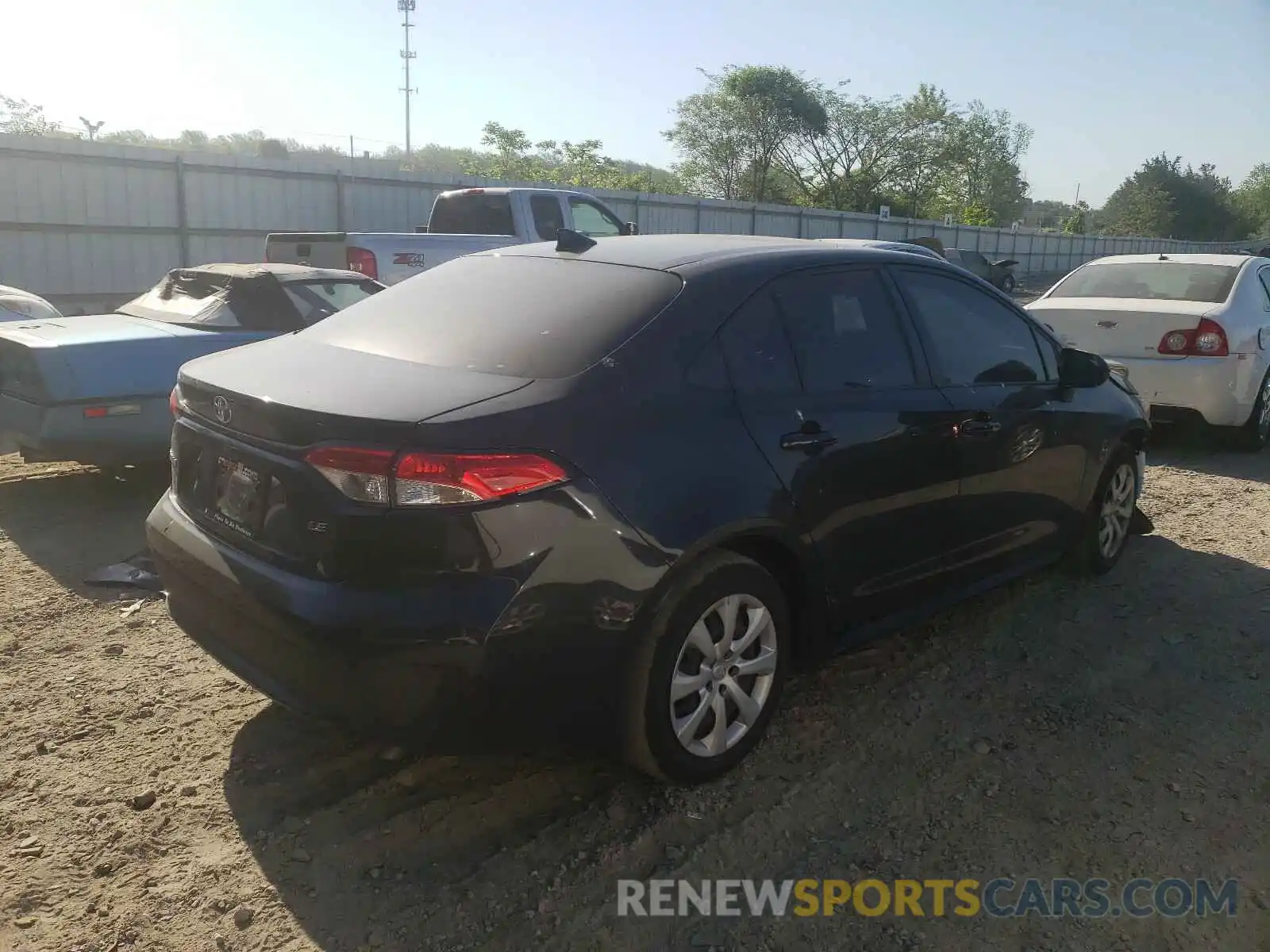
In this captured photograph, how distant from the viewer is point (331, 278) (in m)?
6.85

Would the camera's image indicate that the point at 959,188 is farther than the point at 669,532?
Yes

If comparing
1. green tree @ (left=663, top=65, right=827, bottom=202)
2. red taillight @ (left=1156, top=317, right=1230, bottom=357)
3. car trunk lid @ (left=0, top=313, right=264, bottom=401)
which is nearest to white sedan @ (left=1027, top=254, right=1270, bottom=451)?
red taillight @ (left=1156, top=317, right=1230, bottom=357)

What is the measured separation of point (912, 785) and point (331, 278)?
520 cm

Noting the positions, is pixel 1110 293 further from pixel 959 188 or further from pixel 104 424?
pixel 959 188

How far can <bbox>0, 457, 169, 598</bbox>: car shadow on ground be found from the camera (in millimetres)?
5047

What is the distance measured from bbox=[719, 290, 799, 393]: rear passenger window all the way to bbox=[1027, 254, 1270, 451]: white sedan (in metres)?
5.54

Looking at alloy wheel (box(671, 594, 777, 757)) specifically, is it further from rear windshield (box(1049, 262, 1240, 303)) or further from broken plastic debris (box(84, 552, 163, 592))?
rear windshield (box(1049, 262, 1240, 303))

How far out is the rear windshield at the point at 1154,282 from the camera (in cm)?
822

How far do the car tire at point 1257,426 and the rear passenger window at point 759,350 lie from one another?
627cm

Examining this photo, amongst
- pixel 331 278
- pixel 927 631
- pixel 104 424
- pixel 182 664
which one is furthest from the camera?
pixel 331 278

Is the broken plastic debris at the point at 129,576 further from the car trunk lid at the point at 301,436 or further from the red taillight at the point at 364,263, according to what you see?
the red taillight at the point at 364,263

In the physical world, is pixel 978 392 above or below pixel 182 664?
above

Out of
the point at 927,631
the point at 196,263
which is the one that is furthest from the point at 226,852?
the point at 196,263

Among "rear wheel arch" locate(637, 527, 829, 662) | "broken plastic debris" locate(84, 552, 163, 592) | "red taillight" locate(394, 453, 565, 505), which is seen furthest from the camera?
"broken plastic debris" locate(84, 552, 163, 592)
